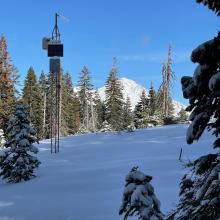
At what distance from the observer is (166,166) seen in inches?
681

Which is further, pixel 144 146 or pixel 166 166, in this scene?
pixel 144 146

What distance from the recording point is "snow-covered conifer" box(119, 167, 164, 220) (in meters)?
8.70

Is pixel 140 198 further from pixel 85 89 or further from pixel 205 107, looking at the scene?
pixel 85 89

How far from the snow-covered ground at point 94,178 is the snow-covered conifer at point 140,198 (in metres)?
3.11

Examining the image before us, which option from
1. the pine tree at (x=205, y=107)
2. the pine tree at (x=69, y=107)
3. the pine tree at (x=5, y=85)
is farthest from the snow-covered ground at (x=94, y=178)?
the pine tree at (x=69, y=107)

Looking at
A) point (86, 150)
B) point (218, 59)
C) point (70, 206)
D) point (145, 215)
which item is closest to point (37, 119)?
point (86, 150)

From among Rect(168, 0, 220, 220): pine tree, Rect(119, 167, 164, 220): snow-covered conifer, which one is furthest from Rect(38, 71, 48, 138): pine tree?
Rect(168, 0, 220, 220): pine tree

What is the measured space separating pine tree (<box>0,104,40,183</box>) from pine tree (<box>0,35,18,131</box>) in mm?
22179

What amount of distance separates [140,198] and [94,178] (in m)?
8.43

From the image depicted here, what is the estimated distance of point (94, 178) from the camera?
17016 mm

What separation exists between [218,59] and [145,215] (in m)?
4.62

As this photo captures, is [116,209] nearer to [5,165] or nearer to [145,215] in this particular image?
[145,215]

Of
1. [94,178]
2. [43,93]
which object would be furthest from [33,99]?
[94,178]

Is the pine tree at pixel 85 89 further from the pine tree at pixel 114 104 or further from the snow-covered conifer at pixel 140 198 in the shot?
the snow-covered conifer at pixel 140 198
